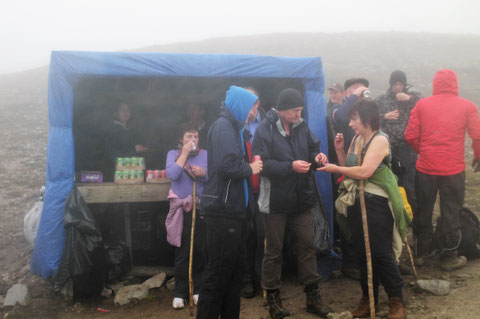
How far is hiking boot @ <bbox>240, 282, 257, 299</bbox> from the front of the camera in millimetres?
4055

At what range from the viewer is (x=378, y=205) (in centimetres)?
302

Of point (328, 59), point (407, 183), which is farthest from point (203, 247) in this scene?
point (328, 59)

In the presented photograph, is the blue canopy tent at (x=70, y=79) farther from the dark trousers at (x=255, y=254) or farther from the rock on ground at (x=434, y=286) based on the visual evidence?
the rock on ground at (x=434, y=286)

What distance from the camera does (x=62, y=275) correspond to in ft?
13.2

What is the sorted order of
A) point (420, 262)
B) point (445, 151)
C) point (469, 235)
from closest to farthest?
point (445, 151) → point (469, 235) → point (420, 262)

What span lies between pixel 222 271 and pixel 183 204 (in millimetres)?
1520

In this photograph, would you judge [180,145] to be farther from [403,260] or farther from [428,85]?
[428,85]

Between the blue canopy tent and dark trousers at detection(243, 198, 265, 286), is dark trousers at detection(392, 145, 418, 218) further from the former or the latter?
dark trousers at detection(243, 198, 265, 286)

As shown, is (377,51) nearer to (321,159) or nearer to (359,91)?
(359,91)

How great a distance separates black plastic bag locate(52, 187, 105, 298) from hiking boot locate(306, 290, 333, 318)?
2462mm

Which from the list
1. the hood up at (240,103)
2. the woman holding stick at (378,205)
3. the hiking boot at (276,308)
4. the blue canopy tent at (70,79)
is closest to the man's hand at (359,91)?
the woman holding stick at (378,205)

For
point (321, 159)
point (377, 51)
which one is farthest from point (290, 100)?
point (377, 51)

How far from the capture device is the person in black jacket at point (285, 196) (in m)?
3.18

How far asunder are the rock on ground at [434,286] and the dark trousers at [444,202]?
63 centimetres
